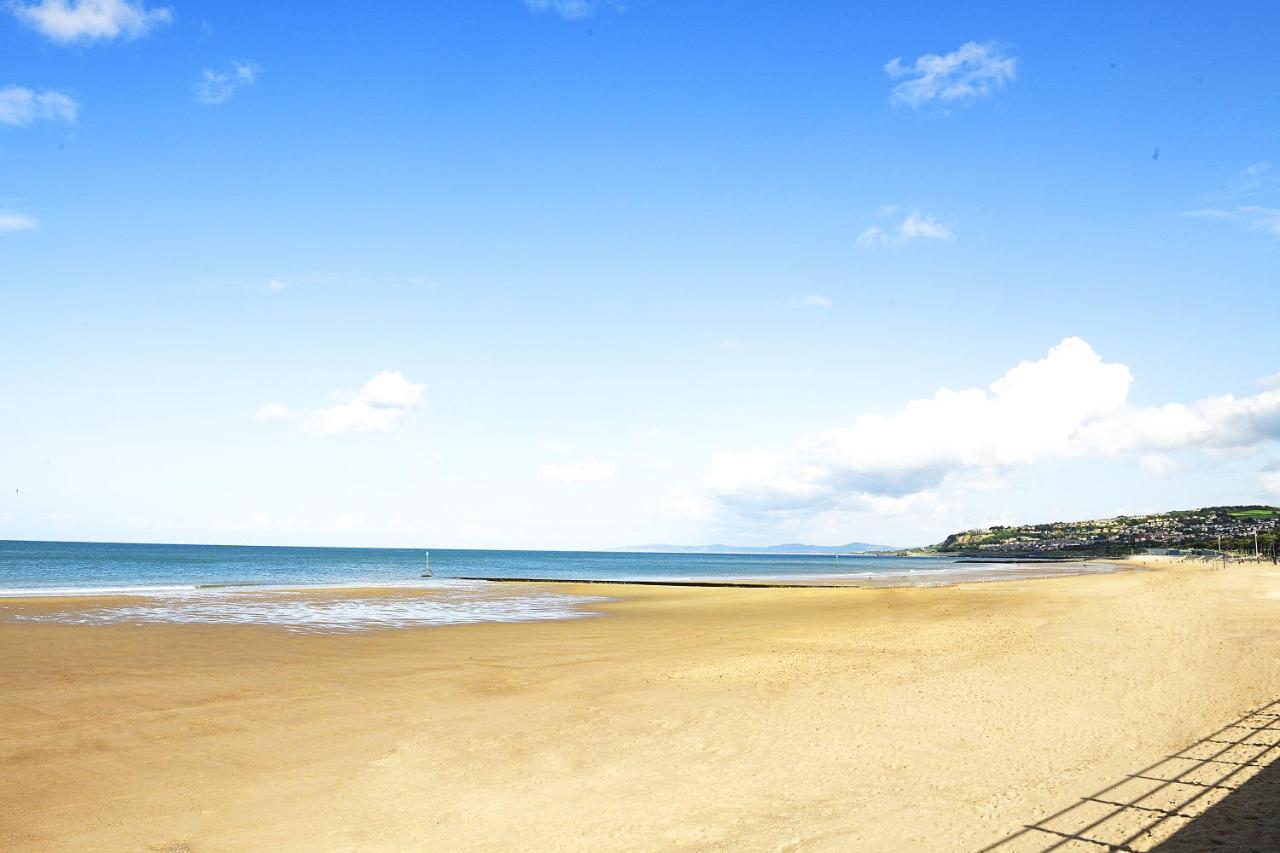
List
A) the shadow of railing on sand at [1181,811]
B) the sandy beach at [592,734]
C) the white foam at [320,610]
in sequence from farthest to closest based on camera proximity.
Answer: the white foam at [320,610]
the sandy beach at [592,734]
the shadow of railing on sand at [1181,811]

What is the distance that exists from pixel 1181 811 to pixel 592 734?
10.3 meters

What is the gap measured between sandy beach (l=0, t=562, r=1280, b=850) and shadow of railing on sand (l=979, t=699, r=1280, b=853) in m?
0.20

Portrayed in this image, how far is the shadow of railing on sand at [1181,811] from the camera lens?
10766 mm

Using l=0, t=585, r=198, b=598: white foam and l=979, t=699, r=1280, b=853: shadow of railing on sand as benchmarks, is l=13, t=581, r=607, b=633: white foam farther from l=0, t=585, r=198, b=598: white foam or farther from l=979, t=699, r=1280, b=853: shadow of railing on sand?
l=979, t=699, r=1280, b=853: shadow of railing on sand

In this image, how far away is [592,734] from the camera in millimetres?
16797

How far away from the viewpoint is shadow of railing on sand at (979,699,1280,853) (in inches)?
424

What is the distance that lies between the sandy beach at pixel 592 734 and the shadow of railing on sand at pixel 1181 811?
0.20 meters

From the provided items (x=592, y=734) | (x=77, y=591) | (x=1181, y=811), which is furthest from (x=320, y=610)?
(x=1181, y=811)

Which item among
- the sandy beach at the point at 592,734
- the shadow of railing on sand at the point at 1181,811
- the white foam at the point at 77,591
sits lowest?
the white foam at the point at 77,591

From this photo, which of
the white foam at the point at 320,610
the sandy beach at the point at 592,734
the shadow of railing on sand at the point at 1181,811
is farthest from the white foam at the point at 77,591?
the shadow of railing on sand at the point at 1181,811

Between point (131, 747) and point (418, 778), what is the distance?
244 inches

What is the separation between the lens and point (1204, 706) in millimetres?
18859

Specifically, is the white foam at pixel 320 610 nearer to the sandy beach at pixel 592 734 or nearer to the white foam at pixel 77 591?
the white foam at pixel 77 591

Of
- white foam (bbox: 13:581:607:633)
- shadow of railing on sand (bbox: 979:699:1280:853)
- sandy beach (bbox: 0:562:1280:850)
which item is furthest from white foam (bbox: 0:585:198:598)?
shadow of railing on sand (bbox: 979:699:1280:853)
